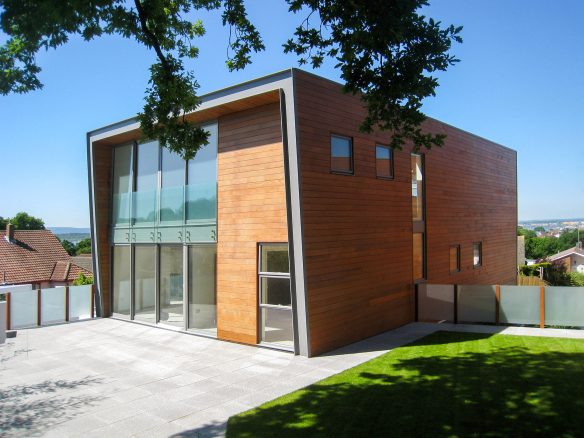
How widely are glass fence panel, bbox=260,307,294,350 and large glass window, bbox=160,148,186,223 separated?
162 inches

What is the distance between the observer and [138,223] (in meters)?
15.1

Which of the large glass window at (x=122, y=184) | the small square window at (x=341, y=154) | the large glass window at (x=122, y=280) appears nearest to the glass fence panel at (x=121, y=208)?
the large glass window at (x=122, y=184)

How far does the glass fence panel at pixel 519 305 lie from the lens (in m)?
12.6

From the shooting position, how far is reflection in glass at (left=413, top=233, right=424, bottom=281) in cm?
1462

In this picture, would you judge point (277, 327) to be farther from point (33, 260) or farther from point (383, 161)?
point (33, 260)

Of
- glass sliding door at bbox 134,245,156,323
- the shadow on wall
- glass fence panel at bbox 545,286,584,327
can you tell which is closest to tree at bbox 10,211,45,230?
glass sliding door at bbox 134,245,156,323

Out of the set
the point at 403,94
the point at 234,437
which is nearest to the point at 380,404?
the point at 234,437

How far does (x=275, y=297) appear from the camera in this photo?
11.1m

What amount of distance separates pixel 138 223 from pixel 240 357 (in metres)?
6.72

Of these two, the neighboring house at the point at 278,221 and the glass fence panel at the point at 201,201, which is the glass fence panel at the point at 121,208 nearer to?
the neighboring house at the point at 278,221

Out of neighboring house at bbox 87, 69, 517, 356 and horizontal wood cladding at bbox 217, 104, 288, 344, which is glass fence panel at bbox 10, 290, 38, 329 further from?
horizontal wood cladding at bbox 217, 104, 288, 344

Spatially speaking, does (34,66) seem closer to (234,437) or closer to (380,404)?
(234,437)

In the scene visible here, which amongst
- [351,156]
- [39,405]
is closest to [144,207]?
[351,156]

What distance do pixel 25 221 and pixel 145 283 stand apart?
224 ft
